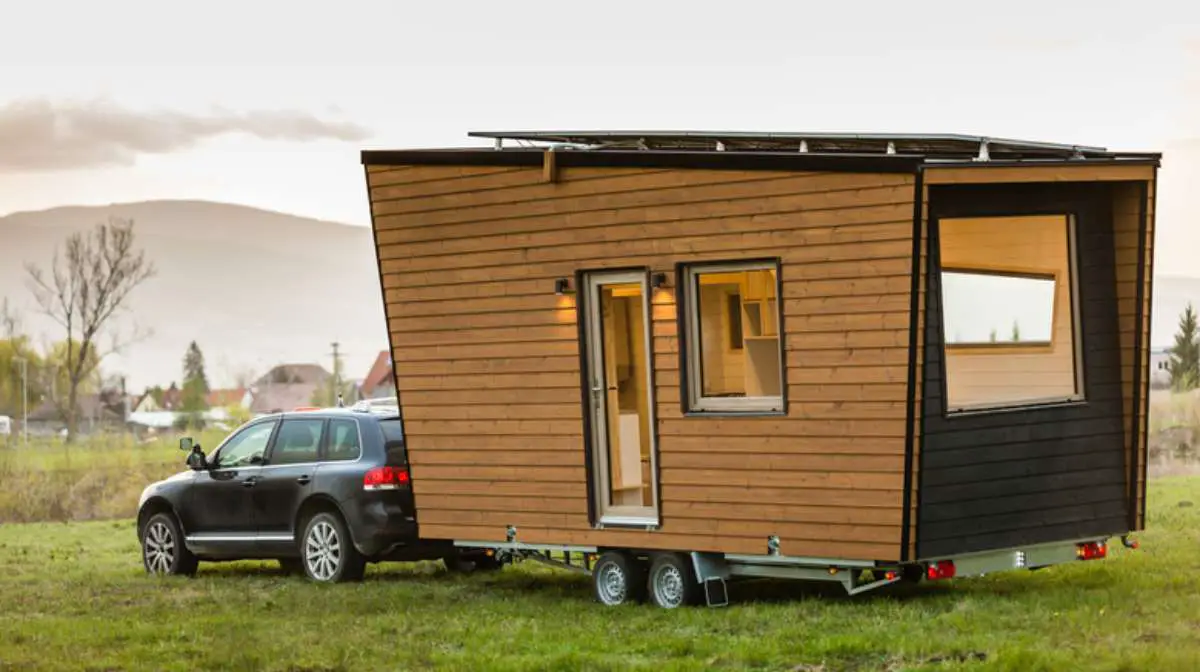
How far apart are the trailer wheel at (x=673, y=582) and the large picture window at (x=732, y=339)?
106 cm

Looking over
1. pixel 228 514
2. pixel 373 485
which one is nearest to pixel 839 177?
pixel 373 485

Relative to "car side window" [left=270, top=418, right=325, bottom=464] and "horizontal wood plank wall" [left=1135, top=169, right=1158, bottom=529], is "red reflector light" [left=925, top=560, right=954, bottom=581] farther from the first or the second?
"car side window" [left=270, top=418, right=325, bottom=464]

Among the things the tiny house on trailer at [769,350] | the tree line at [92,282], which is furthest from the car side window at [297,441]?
the tree line at [92,282]

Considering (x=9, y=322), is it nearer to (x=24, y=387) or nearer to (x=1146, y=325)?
(x=24, y=387)

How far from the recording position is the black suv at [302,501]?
15.7 meters

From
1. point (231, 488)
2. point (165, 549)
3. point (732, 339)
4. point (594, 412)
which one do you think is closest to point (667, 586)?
point (594, 412)

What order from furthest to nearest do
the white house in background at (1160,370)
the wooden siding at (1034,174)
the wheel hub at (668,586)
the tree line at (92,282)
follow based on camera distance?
the tree line at (92,282) < the white house in background at (1160,370) < the wheel hub at (668,586) < the wooden siding at (1034,174)

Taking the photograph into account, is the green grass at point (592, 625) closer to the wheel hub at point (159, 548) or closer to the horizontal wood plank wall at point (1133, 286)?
the wheel hub at point (159, 548)

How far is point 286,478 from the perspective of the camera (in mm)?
16359

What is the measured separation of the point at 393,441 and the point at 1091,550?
18.8 ft

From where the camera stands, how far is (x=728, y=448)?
1291cm

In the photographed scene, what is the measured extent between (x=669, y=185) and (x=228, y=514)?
603cm

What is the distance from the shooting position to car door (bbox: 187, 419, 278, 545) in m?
16.8

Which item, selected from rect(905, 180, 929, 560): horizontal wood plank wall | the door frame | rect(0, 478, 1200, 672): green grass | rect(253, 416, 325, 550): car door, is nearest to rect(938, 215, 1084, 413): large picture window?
rect(905, 180, 929, 560): horizontal wood plank wall
